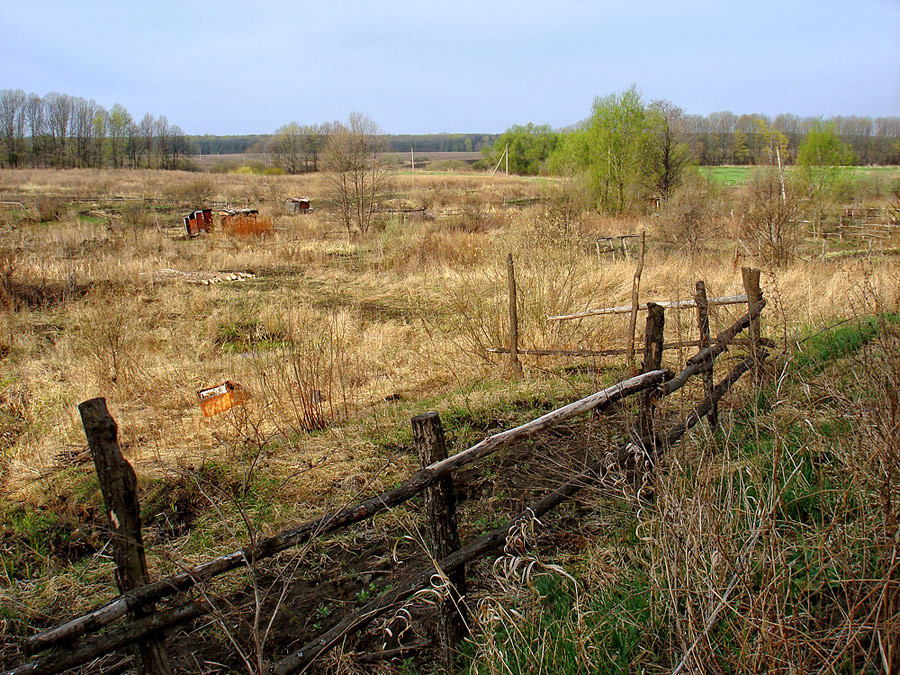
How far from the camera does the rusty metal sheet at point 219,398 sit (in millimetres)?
6453

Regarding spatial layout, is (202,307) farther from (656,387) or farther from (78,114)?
(78,114)

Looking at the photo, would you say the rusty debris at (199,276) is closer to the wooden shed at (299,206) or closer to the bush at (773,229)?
the bush at (773,229)

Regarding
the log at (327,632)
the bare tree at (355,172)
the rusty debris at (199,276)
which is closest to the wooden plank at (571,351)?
the log at (327,632)

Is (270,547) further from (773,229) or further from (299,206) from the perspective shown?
(299,206)

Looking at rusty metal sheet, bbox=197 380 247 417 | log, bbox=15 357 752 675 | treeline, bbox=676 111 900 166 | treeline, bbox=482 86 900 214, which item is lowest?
rusty metal sheet, bbox=197 380 247 417

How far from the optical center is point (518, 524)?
3111 mm

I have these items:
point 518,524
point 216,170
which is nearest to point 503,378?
point 518,524

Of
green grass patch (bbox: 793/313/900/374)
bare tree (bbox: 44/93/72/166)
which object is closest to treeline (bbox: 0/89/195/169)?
bare tree (bbox: 44/93/72/166)

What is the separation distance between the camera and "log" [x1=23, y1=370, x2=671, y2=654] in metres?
2.03

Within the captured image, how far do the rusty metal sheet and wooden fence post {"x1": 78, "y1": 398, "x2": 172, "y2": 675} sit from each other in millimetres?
4304

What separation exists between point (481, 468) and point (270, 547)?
270 centimetres

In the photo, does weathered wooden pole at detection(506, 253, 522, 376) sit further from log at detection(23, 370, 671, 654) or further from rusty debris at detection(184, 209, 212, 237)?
rusty debris at detection(184, 209, 212, 237)

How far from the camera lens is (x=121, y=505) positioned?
2.17 meters

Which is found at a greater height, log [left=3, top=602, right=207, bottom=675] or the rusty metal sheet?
log [left=3, top=602, right=207, bottom=675]
